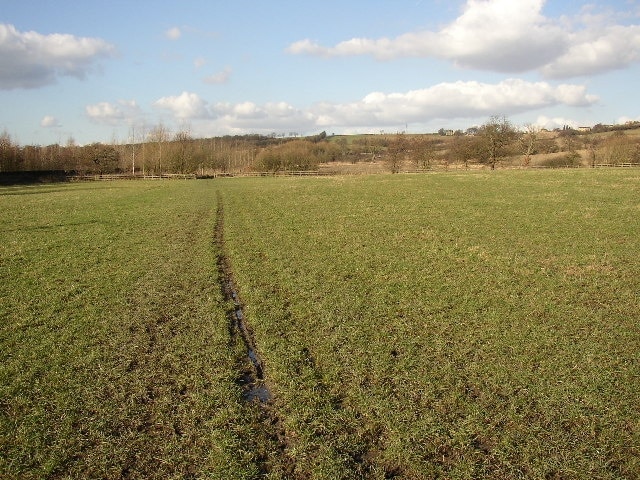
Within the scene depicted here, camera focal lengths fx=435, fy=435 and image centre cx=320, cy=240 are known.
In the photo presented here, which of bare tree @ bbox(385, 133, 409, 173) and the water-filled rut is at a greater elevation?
bare tree @ bbox(385, 133, 409, 173)

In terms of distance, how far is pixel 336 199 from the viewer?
95.5 feet

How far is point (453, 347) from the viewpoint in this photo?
711 centimetres

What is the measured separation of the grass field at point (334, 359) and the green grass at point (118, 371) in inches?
1.2

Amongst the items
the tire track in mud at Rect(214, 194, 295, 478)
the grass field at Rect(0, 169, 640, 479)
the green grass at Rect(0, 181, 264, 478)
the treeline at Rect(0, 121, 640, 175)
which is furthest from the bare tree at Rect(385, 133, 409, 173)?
the tire track in mud at Rect(214, 194, 295, 478)

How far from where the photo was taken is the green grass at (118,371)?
182 inches

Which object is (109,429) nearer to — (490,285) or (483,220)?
(490,285)

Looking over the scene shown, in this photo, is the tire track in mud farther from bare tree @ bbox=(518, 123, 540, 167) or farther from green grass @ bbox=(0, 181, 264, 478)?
bare tree @ bbox=(518, 123, 540, 167)

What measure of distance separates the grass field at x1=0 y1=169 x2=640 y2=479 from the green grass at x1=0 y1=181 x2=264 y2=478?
0.03 meters

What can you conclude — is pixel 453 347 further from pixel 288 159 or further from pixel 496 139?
pixel 288 159

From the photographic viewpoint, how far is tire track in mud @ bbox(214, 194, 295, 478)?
455 centimetres

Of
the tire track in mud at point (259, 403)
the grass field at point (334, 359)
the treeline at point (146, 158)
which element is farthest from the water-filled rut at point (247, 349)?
the treeline at point (146, 158)

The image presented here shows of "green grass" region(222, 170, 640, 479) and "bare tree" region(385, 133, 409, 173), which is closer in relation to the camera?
"green grass" region(222, 170, 640, 479)

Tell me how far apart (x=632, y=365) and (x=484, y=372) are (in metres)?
2.26

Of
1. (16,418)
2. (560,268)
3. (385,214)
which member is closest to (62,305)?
(16,418)
